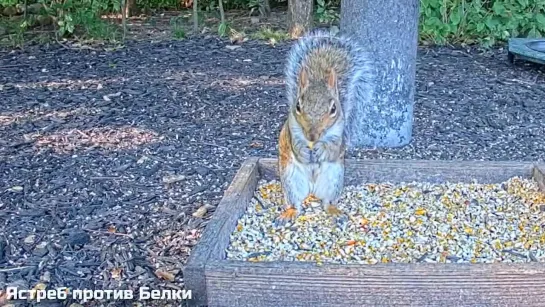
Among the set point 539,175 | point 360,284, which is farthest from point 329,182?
point 539,175

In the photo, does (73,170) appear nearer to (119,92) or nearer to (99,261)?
(99,261)

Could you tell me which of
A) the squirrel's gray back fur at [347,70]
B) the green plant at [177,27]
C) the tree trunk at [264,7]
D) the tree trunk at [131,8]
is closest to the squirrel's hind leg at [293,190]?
the squirrel's gray back fur at [347,70]

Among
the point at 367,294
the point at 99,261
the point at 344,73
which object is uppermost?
the point at 344,73

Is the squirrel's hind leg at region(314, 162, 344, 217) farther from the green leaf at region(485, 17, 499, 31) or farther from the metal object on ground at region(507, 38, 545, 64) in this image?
the green leaf at region(485, 17, 499, 31)

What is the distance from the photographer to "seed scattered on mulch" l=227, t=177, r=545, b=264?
2178mm

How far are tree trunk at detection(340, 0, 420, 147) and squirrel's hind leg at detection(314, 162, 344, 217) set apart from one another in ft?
2.78

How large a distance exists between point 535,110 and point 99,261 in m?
2.85

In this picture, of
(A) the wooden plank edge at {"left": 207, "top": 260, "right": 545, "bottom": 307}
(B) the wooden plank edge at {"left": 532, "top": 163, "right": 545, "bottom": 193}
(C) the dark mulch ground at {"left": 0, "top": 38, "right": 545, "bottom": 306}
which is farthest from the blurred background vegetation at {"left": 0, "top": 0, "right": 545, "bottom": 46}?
(A) the wooden plank edge at {"left": 207, "top": 260, "right": 545, "bottom": 307}

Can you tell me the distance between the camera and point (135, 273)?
2.36 m

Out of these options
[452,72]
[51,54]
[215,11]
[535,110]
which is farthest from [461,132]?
[215,11]

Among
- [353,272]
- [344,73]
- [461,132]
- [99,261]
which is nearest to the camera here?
[353,272]

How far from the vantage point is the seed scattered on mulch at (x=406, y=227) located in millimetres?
2178

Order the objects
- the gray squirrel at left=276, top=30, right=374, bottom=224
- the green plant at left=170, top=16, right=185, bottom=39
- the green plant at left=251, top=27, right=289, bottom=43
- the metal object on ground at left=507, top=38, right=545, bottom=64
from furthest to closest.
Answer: the green plant at left=170, top=16, right=185, bottom=39
the green plant at left=251, top=27, right=289, bottom=43
the metal object on ground at left=507, top=38, right=545, bottom=64
the gray squirrel at left=276, top=30, right=374, bottom=224

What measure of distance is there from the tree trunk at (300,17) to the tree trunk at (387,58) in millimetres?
2730
